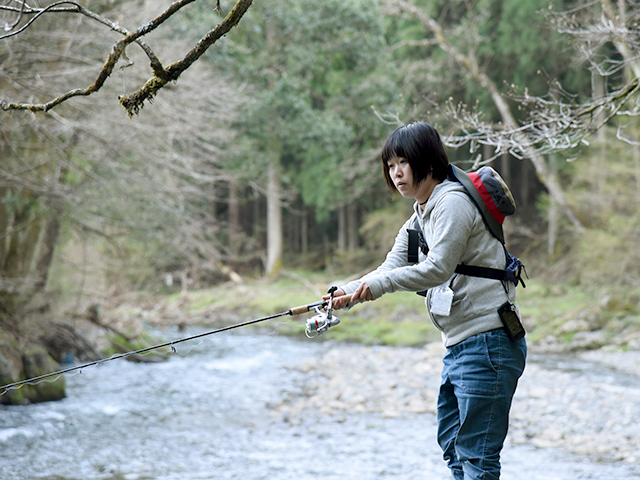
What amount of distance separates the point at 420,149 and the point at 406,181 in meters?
0.13

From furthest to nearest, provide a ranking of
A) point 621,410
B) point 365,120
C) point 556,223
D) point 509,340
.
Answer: point 365,120 → point 556,223 → point 621,410 → point 509,340

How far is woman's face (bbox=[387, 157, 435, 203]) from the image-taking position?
2277 mm

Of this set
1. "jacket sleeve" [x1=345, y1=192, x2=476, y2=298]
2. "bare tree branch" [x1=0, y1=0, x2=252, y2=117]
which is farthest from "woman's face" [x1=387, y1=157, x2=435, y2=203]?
"bare tree branch" [x1=0, y1=0, x2=252, y2=117]

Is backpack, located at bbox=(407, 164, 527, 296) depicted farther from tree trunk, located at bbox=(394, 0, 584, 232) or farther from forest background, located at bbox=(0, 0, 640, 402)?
tree trunk, located at bbox=(394, 0, 584, 232)

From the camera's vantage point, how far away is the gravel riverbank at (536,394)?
5.24m

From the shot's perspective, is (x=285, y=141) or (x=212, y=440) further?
(x=285, y=141)

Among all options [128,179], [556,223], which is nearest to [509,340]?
[128,179]

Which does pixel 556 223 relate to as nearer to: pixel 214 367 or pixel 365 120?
pixel 365 120

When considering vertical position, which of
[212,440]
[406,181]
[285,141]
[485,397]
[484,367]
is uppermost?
[285,141]

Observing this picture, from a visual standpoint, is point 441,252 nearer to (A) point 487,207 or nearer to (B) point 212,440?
(A) point 487,207

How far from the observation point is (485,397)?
2.14m

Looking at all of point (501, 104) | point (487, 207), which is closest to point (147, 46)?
point (487, 207)

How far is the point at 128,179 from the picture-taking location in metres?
8.38

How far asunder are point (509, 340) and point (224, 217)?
2388 centimetres
